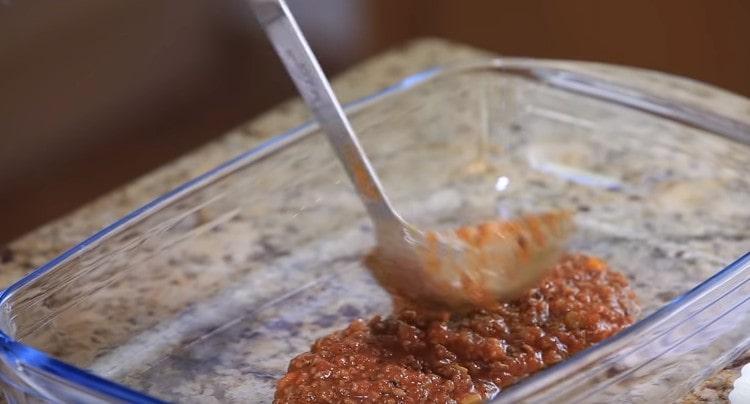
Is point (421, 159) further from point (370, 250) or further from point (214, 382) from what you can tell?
point (214, 382)

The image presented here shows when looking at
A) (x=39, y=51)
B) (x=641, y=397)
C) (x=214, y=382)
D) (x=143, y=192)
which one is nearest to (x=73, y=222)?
(x=143, y=192)

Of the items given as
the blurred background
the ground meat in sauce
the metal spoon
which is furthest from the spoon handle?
the blurred background

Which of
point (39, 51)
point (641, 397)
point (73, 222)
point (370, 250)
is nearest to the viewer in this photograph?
point (641, 397)

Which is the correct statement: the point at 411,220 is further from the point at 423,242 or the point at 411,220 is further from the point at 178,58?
the point at 178,58

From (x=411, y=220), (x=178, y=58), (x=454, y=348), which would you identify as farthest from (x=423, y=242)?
(x=178, y=58)

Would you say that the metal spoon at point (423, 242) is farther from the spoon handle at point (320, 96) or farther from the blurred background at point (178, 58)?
the blurred background at point (178, 58)

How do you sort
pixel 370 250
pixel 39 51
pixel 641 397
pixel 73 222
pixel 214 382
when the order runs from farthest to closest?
1. pixel 39 51
2. pixel 73 222
3. pixel 370 250
4. pixel 214 382
5. pixel 641 397

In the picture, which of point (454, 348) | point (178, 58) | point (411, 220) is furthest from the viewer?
point (178, 58)
